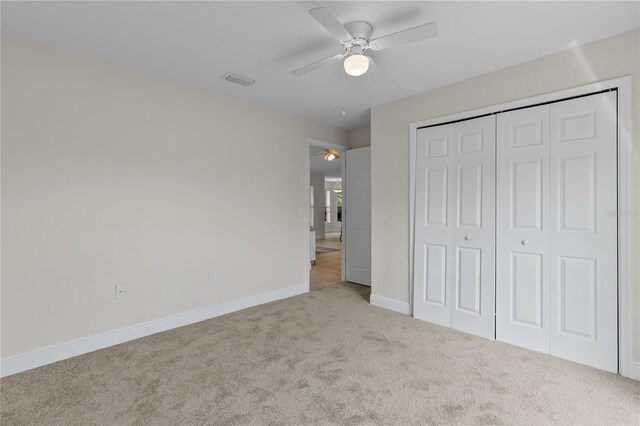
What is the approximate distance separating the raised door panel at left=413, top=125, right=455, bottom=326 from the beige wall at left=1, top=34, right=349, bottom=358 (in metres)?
1.82

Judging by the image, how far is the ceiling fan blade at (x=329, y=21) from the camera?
64.4 inches

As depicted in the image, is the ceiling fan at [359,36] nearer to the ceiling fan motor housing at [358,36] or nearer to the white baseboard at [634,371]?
the ceiling fan motor housing at [358,36]

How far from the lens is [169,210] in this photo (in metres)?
A: 3.04

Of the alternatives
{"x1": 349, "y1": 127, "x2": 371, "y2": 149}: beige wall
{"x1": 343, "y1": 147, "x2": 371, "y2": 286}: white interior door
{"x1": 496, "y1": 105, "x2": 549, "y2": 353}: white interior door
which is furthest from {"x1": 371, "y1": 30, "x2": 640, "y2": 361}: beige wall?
{"x1": 349, "y1": 127, "x2": 371, "y2": 149}: beige wall

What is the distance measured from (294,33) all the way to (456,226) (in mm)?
2287

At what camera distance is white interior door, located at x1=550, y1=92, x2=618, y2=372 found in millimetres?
2217

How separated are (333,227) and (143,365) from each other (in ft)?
41.6

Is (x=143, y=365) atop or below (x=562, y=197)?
below

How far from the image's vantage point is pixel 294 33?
2197mm

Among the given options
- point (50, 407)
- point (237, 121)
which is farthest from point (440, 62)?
point (50, 407)

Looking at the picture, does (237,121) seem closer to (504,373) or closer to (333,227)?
(504,373)

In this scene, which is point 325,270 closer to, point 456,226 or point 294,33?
point 456,226

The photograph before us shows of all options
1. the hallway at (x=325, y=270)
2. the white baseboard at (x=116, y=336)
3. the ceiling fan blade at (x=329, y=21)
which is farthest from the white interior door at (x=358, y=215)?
the ceiling fan blade at (x=329, y=21)

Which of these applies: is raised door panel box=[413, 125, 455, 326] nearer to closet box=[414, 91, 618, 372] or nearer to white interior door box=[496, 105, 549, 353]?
closet box=[414, 91, 618, 372]
